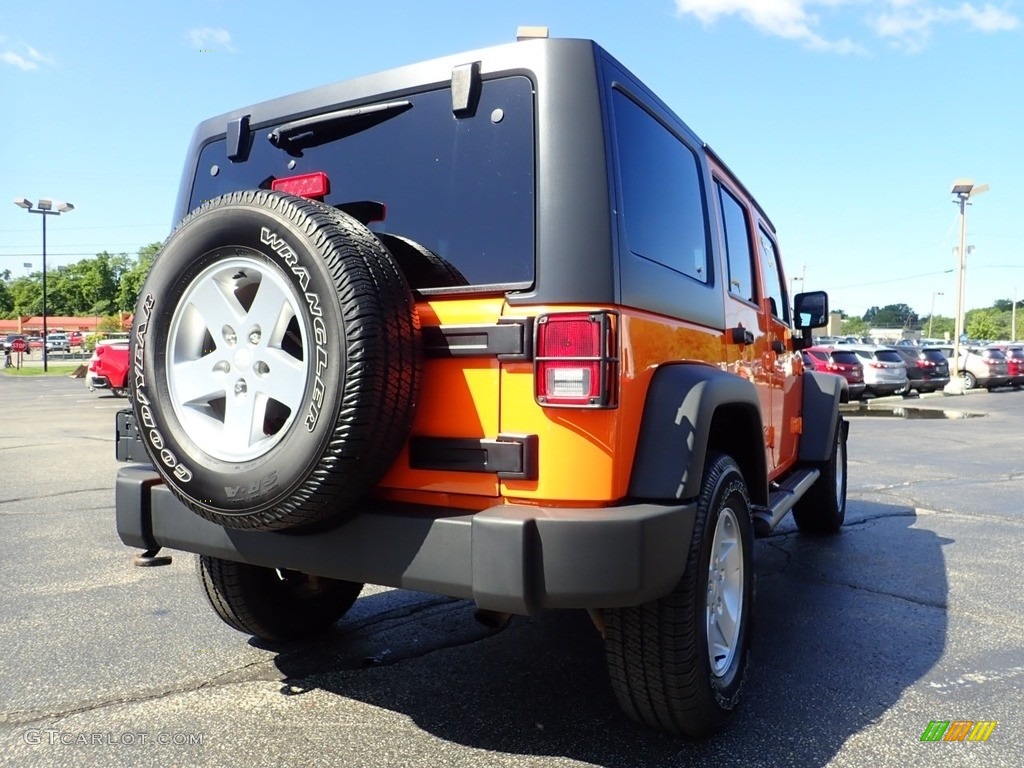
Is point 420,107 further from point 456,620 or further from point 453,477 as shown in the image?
point 456,620

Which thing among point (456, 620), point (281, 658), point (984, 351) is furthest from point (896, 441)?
point (984, 351)

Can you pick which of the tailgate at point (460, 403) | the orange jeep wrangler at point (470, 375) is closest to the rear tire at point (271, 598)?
the orange jeep wrangler at point (470, 375)

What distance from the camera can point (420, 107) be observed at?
2.62 m

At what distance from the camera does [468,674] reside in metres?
3.11

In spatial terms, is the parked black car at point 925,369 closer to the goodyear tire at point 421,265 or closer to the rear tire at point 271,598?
the rear tire at point 271,598

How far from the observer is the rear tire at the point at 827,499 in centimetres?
534

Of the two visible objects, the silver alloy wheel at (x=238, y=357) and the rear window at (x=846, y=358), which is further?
the rear window at (x=846, y=358)

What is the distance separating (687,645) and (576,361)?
91cm

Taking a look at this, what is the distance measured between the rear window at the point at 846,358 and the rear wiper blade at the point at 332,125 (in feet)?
63.9

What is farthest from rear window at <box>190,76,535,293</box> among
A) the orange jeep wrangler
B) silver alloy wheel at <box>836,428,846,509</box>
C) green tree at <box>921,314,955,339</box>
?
green tree at <box>921,314,955,339</box>

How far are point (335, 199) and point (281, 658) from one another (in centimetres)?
185

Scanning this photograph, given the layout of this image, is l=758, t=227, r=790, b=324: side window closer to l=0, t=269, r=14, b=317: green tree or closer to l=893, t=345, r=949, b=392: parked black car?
l=893, t=345, r=949, b=392: parked black car

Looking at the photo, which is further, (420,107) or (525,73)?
(420,107)

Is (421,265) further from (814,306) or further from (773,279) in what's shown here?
(814,306)
